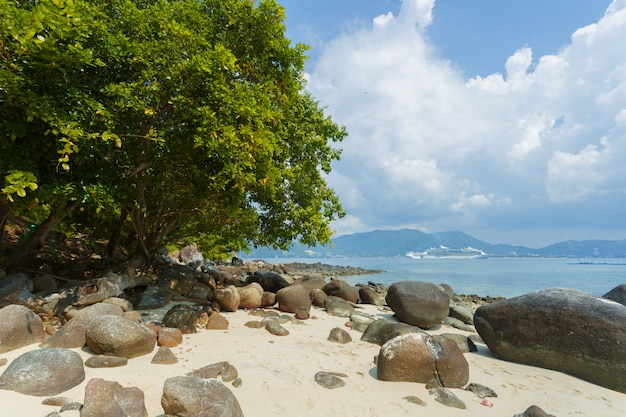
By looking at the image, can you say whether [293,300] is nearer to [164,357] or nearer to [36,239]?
[164,357]

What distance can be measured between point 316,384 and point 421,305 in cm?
623

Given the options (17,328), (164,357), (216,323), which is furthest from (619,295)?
(17,328)

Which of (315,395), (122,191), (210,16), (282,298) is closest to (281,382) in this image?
(315,395)

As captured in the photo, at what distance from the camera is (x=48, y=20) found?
18.9ft

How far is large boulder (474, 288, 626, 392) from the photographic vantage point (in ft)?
23.1

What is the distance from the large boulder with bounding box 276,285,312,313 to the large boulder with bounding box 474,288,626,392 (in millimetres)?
5114

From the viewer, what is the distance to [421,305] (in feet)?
35.5

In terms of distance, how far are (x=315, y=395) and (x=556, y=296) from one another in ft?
21.5

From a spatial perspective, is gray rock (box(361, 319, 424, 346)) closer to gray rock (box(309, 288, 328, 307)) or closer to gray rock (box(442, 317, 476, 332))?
gray rock (box(442, 317, 476, 332))

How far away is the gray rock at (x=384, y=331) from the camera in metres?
8.23

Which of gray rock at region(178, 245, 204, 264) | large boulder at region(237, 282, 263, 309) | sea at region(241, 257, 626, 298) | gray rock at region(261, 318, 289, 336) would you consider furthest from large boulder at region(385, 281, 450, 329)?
gray rock at region(178, 245, 204, 264)

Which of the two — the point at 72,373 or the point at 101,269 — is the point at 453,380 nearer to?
the point at 72,373

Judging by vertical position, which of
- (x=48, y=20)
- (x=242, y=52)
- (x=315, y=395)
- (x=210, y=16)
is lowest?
(x=315, y=395)

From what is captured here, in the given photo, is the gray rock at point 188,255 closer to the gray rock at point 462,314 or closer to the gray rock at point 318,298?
the gray rock at point 318,298
